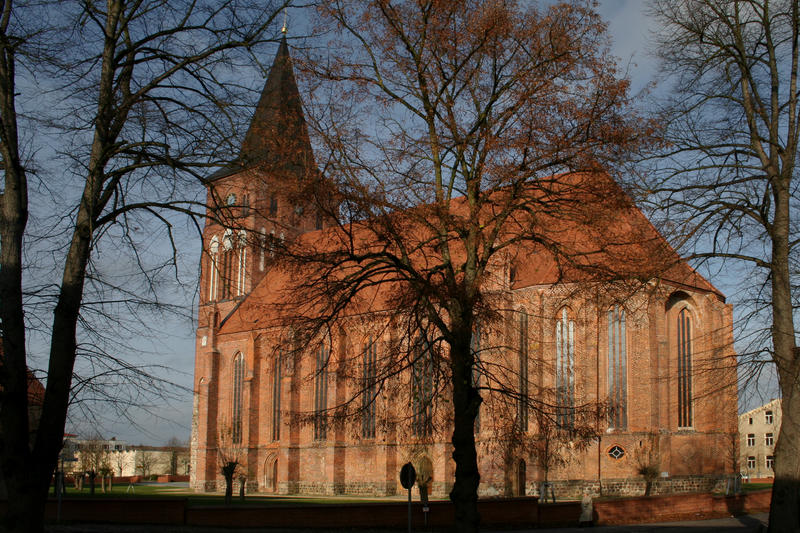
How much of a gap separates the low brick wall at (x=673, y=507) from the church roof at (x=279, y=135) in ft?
51.5

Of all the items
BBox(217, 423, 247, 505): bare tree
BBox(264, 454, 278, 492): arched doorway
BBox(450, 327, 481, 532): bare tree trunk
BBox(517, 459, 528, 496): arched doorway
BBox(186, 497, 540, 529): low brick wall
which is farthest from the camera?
BBox(217, 423, 247, 505): bare tree

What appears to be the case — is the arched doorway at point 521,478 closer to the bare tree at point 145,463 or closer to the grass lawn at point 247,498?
the grass lawn at point 247,498

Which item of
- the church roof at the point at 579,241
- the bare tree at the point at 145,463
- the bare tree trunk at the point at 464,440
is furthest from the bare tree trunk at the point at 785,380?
the bare tree at the point at 145,463

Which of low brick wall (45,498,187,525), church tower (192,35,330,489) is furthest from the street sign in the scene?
low brick wall (45,498,187,525)

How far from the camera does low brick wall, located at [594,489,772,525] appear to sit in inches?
865

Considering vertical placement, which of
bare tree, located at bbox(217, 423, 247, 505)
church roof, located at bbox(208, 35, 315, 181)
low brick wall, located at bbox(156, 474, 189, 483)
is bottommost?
low brick wall, located at bbox(156, 474, 189, 483)

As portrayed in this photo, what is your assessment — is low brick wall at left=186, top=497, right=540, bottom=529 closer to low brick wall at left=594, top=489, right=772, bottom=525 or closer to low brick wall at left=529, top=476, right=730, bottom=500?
low brick wall at left=594, top=489, right=772, bottom=525

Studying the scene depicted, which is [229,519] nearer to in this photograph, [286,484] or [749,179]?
[749,179]

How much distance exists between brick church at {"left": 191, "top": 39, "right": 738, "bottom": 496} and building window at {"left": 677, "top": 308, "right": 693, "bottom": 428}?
0.07 meters

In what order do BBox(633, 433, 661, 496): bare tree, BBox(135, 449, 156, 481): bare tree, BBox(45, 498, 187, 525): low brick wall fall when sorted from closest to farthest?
BBox(45, 498, 187, 525): low brick wall < BBox(633, 433, 661, 496): bare tree < BBox(135, 449, 156, 481): bare tree

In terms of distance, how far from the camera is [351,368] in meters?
12.5

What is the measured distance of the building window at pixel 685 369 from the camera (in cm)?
3083

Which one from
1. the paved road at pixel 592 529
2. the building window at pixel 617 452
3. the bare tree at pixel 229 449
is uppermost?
the building window at pixel 617 452

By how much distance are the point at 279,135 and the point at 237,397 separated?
3721 cm
